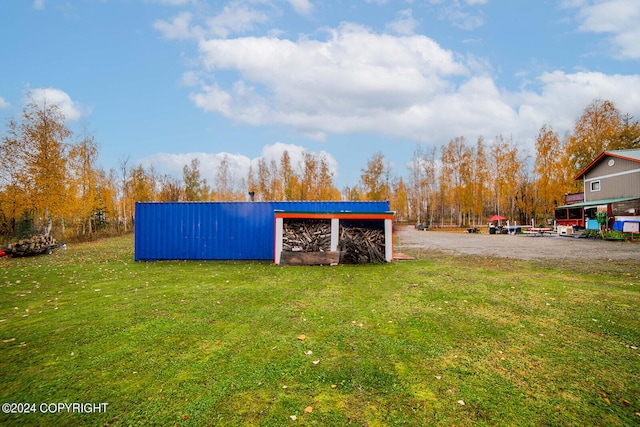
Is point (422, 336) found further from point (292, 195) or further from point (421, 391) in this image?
point (292, 195)

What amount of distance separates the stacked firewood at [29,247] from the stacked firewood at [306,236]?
1279 cm

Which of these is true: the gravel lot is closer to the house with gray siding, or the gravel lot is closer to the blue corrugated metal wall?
the blue corrugated metal wall

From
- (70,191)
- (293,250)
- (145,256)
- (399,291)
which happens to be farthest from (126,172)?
(399,291)

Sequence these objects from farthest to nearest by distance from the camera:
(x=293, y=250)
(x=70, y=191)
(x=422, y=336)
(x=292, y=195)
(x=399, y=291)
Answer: (x=292, y=195) → (x=70, y=191) → (x=293, y=250) → (x=399, y=291) → (x=422, y=336)

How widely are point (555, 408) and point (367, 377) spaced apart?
5.28 feet

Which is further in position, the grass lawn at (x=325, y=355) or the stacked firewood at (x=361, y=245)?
the stacked firewood at (x=361, y=245)

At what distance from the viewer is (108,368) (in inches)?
124

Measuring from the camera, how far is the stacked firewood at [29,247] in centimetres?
1346

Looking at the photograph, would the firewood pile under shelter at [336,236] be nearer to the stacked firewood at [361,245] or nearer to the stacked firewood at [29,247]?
the stacked firewood at [361,245]

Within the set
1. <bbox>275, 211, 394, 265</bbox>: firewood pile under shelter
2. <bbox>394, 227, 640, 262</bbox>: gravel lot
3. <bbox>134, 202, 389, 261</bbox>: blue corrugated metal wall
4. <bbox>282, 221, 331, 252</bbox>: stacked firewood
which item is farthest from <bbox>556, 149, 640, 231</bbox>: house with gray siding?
<bbox>134, 202, 389, 261</bbox>: blue corrugated metal wall

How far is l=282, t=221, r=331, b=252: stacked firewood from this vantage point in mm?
10781

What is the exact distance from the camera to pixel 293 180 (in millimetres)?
43438

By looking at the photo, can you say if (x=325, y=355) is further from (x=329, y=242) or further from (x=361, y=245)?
(x=361, y=245)

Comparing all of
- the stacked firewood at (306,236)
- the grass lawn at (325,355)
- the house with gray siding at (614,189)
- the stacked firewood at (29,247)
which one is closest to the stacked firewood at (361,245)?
the stacked firewood at (306,236)
